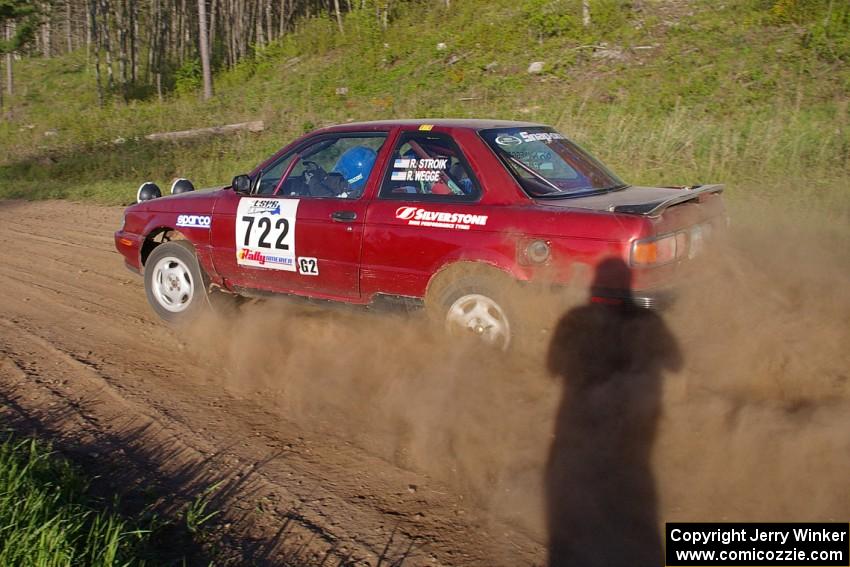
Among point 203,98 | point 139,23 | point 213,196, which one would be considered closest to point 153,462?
point 213,196

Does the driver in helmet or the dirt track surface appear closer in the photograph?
the dirt track surface

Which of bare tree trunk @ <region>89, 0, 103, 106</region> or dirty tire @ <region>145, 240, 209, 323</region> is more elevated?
bare tree trunk @ <region>89, 0, 103, 106</region>

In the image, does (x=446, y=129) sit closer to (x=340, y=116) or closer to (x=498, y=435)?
(x=498, y=435)

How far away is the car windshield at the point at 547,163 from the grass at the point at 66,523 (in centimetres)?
272

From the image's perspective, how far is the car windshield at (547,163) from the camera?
4.91 meters

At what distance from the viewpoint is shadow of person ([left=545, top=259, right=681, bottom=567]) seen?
3160 millimetres

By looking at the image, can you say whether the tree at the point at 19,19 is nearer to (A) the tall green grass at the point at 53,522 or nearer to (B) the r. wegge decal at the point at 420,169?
(B) the r. wegge decal at the point at 420,169

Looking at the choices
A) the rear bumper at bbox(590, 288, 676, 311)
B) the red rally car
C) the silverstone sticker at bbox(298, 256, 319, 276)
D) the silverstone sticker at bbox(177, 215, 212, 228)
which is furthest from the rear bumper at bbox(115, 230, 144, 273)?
the rear bumper at bbox(590, 288, 676, 311)

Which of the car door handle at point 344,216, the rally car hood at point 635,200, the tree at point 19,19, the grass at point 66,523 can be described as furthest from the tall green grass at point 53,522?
the tree at point 19,19

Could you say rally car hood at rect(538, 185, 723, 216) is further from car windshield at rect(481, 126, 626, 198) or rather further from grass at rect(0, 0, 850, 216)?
grass at rect(0, 0, 850, 216)

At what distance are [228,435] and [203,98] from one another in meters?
28.6

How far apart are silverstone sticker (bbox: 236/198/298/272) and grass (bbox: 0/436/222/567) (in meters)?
2.32

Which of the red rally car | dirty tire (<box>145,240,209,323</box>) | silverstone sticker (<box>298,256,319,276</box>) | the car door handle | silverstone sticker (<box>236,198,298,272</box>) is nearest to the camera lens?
the red rally car

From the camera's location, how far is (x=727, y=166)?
991 cm
